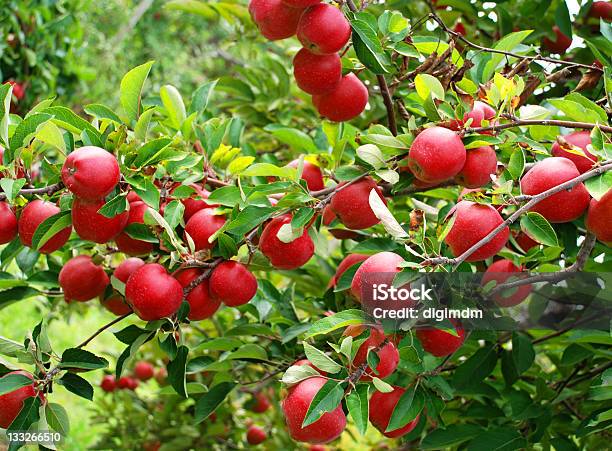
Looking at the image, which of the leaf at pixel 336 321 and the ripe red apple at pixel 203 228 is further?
the ripe red apple at pixel 203 228

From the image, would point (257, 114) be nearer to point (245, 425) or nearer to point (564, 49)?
point (564, 49)

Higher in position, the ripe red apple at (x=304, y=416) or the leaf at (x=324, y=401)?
the leaf at (x=324, y=401)

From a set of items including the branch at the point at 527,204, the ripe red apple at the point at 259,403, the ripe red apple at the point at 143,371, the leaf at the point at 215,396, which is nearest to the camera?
the branch at the point at 527,204

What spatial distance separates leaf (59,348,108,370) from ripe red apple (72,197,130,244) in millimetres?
144

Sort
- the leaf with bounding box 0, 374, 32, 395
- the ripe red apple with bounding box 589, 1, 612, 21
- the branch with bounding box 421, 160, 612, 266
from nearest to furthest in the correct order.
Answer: the branch with bounding box 421, 160, 612, 266, the leaf with bounding box 0, 374, 32, 395, the ripe red apple with bounding box 589, 1, 612, 21

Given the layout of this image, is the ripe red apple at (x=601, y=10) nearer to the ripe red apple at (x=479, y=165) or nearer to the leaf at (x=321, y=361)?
the ripe red apple at (x=479, y=165)

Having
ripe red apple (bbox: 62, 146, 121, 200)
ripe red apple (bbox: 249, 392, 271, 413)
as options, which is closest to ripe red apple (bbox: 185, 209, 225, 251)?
ripe red apple (bbox: 62, 146, 121, 200)

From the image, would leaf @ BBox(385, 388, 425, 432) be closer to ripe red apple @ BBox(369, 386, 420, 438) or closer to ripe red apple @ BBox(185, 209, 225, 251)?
ripe red apple @ BBox(369, 386, 420, 438)

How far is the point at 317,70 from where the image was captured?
0.95 meters

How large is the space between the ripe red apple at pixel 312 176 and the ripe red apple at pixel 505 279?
256 millimetres

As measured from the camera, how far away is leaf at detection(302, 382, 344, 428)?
756 mm

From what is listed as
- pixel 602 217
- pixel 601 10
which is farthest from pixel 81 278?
pixel 601 10

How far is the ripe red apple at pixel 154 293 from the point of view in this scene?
88 cm

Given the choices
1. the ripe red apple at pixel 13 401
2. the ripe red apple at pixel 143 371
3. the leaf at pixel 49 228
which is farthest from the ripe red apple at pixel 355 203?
the ripe red apple at pixel 143 371
